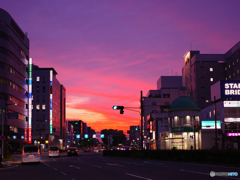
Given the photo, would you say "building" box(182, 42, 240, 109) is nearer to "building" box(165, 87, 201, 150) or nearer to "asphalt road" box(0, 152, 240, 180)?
"building" box(165, 87, 201, 150)

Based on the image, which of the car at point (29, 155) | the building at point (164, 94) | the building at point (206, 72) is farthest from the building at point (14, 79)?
the building at point (164, 94)

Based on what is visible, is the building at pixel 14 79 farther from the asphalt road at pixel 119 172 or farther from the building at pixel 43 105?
the asphalt road at pixel 119 172

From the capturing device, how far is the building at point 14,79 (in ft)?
259

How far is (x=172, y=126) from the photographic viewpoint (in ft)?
261

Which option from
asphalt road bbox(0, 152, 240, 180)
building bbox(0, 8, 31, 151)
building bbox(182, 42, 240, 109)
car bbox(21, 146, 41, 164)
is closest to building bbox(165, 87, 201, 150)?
building bbox(0, 8, 31, 151)

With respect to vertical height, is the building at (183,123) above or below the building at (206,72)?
below

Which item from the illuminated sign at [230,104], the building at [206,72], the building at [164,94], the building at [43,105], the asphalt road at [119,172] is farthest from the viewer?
the building at [164,94]

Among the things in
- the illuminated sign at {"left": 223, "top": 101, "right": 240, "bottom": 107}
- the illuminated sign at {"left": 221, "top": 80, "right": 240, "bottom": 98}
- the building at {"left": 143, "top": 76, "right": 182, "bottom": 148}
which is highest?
the building at {"left": 143, "top": 76, "right": 182, "bottom": 148}

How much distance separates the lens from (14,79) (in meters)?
85.9

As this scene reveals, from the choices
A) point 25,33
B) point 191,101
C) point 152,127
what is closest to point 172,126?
point 191,101

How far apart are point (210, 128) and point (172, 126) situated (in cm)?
938

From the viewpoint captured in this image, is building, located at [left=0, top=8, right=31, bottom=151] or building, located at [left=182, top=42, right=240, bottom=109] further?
building, located at [left=182, top=42, right=240, bottom=109]

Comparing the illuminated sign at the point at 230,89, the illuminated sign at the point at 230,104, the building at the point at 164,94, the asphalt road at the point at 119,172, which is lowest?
the asphalt road at the point at 119,172

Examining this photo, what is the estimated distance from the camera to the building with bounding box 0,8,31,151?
7888 centimetres
